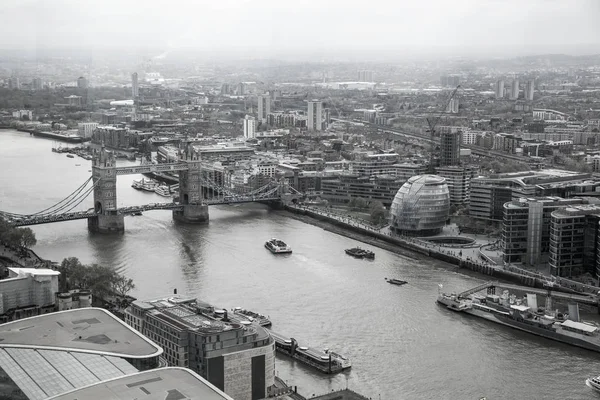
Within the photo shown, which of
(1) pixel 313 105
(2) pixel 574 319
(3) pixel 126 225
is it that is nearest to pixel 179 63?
(1) pixel 313 105

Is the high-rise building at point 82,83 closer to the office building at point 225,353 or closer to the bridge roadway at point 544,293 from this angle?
the bridge roadway at point 544,293

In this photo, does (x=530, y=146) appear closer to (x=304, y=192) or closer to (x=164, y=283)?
(x=304, y=192)

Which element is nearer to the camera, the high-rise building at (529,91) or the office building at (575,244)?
the office building at (575,244)

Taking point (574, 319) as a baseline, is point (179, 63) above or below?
above

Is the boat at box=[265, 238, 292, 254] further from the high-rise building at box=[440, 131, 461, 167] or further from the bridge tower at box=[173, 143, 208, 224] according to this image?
the high-rise building at box=[440, 131, 461, 167]

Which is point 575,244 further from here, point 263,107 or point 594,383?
point 263,107

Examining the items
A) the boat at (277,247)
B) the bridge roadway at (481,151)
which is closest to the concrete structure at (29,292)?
the boat at (277,247)

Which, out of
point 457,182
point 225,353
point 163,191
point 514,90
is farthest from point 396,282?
point 514,90
